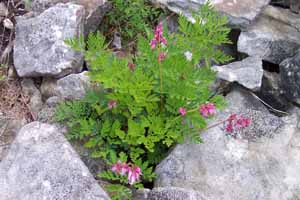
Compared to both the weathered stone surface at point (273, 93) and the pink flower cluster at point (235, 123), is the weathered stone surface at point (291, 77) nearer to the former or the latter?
the weathered stone surface at point (273, 93)

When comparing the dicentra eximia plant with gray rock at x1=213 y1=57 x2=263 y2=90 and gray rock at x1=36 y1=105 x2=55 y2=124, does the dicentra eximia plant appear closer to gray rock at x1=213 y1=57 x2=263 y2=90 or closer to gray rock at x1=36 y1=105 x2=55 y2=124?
gray rock at x1=36 y1=105 x2=55 y2=124

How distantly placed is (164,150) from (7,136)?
105 centimetres

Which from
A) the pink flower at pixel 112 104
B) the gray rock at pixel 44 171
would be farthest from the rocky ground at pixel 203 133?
the pink flower at pixel 112 104

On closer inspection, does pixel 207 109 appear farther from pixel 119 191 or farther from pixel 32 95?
pixel 32 95

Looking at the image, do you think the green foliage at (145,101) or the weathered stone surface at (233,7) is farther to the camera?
the weathered stone surface at (233,7)

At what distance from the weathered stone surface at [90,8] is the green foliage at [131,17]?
77 mm

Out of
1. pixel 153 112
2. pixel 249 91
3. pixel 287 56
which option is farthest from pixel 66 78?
pixel 287 56

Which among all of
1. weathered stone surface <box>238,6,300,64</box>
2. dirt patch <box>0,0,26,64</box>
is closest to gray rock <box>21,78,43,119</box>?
dirt patch <box>0,0,26,64</box>

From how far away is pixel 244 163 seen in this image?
11.1ft

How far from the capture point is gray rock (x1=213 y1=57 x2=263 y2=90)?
362cm

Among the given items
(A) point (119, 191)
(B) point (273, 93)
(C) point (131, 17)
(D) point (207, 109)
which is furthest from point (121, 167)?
(C) point (131, 17)

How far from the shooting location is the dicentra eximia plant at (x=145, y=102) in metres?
3.06

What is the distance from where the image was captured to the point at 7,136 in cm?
366

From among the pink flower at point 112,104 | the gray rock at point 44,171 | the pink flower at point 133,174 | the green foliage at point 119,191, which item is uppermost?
the pink flower at point 112,104
